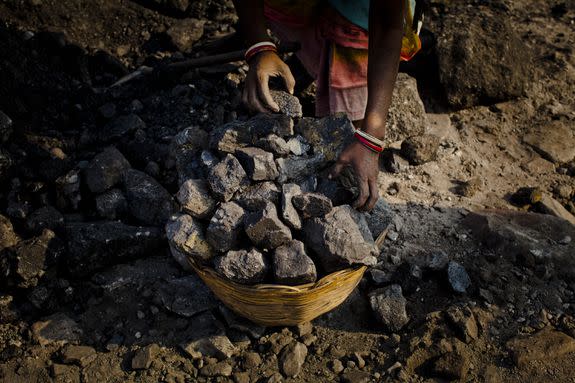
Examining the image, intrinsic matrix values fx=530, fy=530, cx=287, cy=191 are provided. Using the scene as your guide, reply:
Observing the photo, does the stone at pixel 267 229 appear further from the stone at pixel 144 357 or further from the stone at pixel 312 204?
the stone at pixel 144 357

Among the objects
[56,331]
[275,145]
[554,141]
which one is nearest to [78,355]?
[56,331]

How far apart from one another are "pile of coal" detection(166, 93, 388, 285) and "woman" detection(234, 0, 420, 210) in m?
0.11

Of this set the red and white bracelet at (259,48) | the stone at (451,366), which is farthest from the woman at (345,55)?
the stone at (451,366)

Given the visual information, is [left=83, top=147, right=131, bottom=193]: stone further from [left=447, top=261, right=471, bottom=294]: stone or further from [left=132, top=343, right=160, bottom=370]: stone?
[left=447, top=261, right=471, bottom=294]: stone

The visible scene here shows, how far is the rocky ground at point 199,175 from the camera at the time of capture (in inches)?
97.5

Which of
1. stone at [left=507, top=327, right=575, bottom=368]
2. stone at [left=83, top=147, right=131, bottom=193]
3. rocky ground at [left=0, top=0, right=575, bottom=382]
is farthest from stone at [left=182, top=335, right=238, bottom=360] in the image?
stone at [left=507, top=327, right=575, bottom=368]

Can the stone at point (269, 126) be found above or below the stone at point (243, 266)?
above

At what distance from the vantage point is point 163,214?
Answer: 295cm

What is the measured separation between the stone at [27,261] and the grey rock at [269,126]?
1.15 meters

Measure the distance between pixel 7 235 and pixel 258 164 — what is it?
139 centimetres

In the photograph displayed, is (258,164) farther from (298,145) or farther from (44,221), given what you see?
(44,221)

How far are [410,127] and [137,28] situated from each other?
7.64ft

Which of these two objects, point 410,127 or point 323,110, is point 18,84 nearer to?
point 323,110

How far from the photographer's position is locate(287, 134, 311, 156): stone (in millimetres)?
2428
